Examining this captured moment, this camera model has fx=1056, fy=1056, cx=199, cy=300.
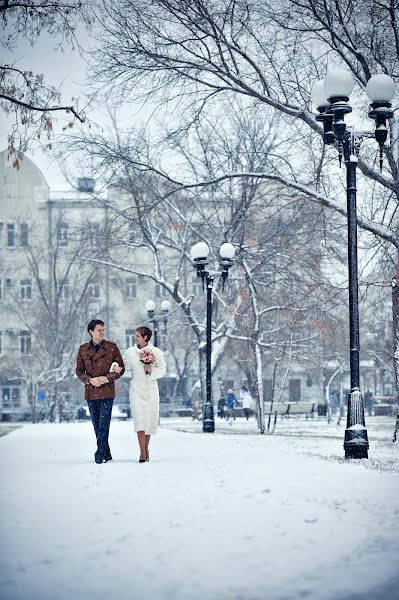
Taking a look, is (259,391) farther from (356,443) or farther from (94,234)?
(356,443)

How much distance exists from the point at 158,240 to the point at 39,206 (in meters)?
36.4

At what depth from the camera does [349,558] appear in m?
5.75

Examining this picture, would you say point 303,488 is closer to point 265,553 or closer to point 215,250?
point 265,553

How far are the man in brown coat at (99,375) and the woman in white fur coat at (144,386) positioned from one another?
190 millimetres

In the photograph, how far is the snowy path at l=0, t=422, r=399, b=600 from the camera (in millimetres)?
5062

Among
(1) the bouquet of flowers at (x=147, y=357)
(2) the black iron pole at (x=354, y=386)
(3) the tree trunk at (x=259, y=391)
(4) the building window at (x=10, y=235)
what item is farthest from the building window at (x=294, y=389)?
(1) the bouquet of flowers at (x=147, y=357)

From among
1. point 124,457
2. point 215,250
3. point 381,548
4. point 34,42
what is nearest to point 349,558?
point 381,548

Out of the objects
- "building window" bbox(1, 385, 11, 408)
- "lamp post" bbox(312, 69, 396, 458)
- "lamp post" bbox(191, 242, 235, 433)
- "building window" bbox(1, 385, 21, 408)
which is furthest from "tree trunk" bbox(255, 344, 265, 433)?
"building window" bbox(1, 385, 11, 408)

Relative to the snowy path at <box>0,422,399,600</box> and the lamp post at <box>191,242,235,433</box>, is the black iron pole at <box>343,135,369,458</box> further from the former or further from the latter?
the lamp post at <box>191,242,235,433</box>

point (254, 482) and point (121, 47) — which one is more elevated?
point (121, 47)

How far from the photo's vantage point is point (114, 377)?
1209 centimetres

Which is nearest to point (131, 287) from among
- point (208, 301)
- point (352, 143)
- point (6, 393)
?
point (6, 393)

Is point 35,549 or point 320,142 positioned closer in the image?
point 35,549

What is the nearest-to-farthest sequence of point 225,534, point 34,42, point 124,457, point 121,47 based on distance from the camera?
1. point 225,534
2. point 124,457
3. point 34,42
4. point 121,47
